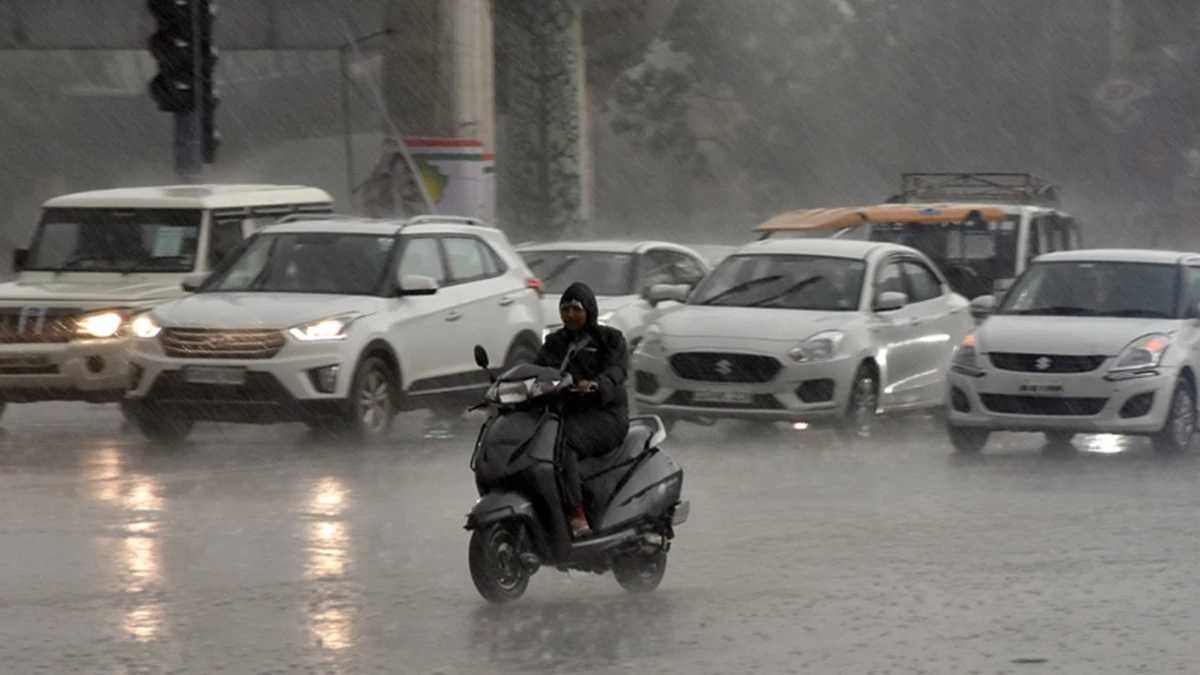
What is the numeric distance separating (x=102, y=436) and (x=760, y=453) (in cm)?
500

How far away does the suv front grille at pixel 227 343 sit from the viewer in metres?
18.2

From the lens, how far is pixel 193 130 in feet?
67.1

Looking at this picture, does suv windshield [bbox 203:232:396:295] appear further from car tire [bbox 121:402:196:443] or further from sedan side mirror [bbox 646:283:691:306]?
sedan side mirror [bbox 646:283:691:306]

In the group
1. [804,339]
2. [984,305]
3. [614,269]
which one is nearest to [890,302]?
[984,305]

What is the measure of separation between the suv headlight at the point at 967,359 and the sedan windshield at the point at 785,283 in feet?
4.73

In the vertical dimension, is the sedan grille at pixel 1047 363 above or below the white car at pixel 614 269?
below

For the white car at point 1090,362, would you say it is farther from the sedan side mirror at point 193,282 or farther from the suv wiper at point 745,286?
the sedan side mirror at point 193,282

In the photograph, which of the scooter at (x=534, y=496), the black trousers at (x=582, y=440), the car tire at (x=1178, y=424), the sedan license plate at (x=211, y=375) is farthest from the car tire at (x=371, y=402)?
the black trousers at (x=582, y=440)

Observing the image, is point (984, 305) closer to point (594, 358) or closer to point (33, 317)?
point (33, 317)

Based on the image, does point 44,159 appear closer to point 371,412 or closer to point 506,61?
point 506,61

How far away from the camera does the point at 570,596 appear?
11555mm

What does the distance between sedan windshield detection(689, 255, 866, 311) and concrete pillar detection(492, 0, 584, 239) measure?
19.6 meters

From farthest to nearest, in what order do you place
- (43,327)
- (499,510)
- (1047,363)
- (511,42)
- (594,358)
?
(511,42)
(43,327)
(1047,363)
(594,358)
(499,510)

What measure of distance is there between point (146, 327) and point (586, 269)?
609 cm
